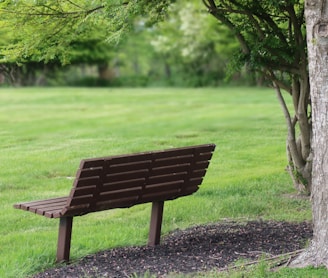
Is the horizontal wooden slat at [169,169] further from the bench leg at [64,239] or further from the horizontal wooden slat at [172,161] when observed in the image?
the bench leg at [64,239]

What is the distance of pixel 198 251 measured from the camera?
637 cm

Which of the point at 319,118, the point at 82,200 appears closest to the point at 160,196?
the point at 82,200

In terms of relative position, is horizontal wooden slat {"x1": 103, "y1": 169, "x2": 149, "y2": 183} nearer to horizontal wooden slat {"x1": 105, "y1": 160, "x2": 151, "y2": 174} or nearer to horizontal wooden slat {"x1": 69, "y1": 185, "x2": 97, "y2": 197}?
horizontal wooden slat {"x1": 105, "y1": 160, "x2": 151, "y2": 174}

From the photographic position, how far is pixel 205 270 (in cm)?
566

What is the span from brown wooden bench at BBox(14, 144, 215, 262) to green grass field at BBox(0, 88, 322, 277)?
403 mm

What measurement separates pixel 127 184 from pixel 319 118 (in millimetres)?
1812

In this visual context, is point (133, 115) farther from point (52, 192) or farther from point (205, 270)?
point (205, 270)

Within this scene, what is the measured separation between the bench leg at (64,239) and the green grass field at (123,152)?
0.16 metres

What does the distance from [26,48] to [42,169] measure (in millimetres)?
4235

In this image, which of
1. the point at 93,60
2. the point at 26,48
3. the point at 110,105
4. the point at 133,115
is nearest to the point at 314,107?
the point at 26,48

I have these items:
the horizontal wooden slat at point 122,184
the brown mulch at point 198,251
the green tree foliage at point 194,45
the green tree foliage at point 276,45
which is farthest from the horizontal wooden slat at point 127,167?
the green tree foliage at point 194,45

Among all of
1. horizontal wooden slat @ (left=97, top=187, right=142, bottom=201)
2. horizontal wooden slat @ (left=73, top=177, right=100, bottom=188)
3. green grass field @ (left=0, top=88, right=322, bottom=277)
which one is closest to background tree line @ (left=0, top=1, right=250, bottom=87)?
green grass field @ (left=0, top=88, right=322, bottom=277)

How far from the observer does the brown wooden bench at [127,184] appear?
5.94 metres

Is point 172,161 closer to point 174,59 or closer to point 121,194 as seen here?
point 121,194
